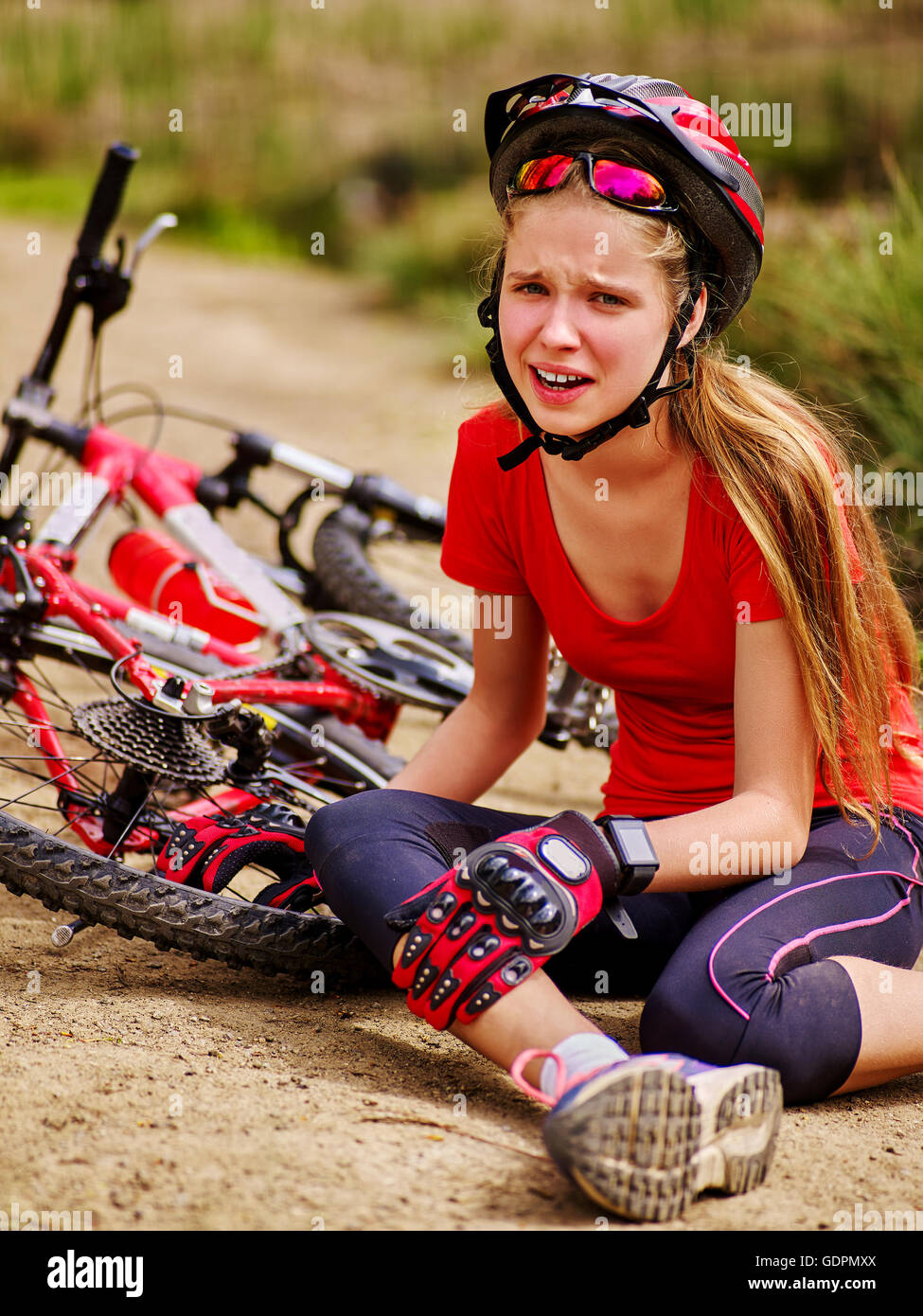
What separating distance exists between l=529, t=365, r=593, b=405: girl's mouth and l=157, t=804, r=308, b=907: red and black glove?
34.0 inches

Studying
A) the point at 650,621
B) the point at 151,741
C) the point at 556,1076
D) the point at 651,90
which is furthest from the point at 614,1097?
the point at 651,90

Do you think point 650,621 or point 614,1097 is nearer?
point 614,1097

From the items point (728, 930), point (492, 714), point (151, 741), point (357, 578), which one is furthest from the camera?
point (357, 578)

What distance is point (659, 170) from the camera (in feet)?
5.51

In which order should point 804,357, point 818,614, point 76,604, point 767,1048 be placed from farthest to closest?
1. point 804,357
2. point 76,604
3. point 818,614
4. point 767,1048

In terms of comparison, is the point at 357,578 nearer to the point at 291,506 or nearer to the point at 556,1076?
the point at 291,506

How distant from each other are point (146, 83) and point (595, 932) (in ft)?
47.8

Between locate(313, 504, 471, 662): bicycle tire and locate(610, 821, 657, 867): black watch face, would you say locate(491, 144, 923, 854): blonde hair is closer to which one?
locate(610, 821, 657, 867): black watch face

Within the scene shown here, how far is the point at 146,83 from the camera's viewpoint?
559 inches

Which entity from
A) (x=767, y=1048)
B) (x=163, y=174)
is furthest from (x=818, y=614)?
(x=163, y=174)

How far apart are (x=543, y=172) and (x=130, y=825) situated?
1.22 meters

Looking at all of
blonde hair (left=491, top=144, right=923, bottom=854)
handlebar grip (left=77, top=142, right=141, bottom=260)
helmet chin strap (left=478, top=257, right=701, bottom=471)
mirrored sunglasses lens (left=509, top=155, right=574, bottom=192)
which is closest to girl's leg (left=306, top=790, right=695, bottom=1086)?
blonde hair (left=491, top=144, right=923, bottom=854)

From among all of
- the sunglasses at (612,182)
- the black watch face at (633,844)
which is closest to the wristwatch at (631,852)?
the black watch face at (633,844)
